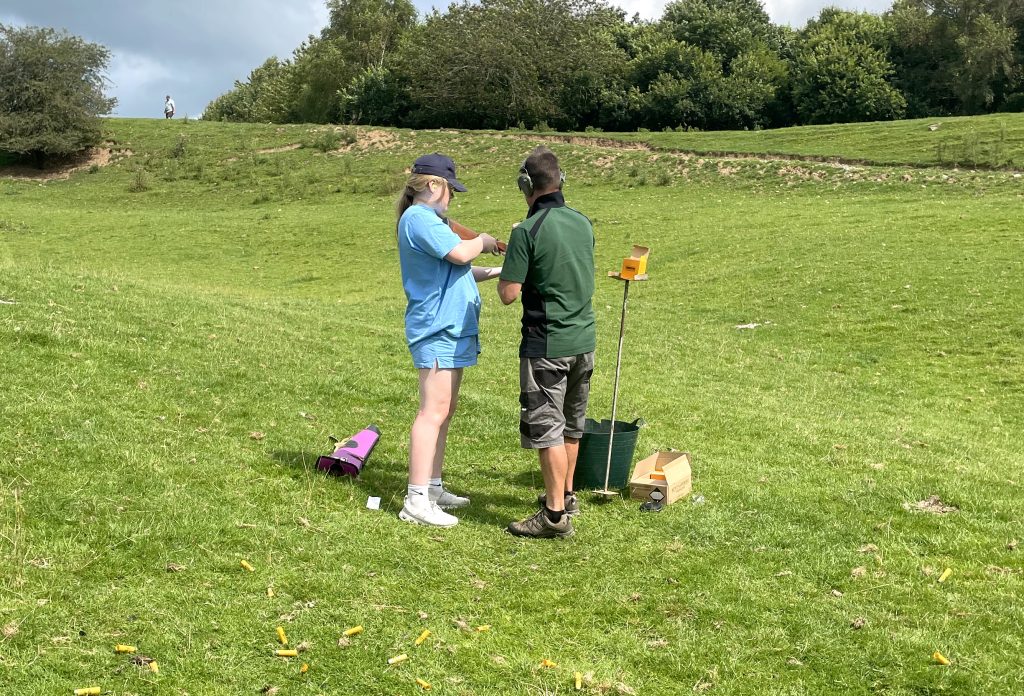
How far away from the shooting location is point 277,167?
4159 cm

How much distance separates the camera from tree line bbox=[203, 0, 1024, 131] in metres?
56.5

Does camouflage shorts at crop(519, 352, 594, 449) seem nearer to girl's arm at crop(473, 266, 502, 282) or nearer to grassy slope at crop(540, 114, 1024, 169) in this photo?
girl's arm at crop(473, 266, 502, 282)

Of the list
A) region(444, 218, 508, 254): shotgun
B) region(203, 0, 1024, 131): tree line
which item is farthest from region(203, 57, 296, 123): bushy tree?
region(444, 218, 508, 254): shotgun

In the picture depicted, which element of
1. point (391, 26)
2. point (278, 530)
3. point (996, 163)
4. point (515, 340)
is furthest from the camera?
point (391, 26)

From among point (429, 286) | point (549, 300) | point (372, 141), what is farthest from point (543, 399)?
point (372, 141)

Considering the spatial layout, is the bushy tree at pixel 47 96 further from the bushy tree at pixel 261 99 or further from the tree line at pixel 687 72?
the bushy tree at pixel 261 99

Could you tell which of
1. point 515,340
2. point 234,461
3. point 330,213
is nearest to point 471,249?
→ point 234,461

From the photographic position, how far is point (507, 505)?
21.8ft

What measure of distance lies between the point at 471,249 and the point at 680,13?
72762 millimetres

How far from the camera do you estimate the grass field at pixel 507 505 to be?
13.9 feet

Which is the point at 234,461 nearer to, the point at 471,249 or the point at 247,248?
the point at 471,249

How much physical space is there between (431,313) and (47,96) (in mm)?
47591

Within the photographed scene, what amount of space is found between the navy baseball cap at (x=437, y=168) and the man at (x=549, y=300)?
50cm

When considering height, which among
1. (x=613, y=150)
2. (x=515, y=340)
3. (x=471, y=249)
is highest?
(x=613, y=150)
